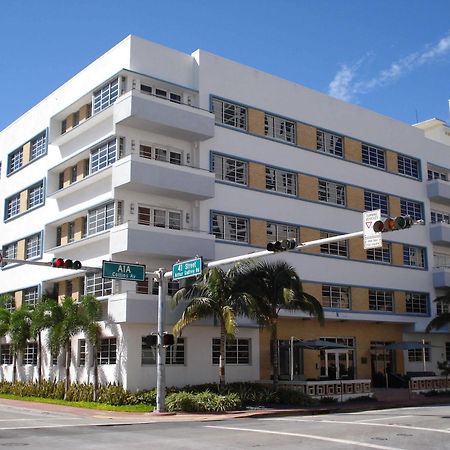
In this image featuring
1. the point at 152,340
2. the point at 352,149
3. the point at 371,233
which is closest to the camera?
the point at 371,233

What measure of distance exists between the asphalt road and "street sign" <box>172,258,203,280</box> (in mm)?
4916

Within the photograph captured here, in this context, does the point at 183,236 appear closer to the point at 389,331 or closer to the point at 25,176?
the point at 25,176

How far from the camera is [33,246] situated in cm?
3862

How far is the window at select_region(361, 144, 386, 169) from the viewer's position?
41469 millimetres

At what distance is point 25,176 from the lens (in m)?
40.6

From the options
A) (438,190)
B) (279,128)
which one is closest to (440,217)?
(438,190)

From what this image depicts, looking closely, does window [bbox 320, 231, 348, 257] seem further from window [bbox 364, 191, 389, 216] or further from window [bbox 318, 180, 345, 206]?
window [bbox 364, 191, 389, 216]

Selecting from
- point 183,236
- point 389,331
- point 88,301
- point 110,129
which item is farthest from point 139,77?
point 389,331

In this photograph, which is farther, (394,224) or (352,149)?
(352,149)

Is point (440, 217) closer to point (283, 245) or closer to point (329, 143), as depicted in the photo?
point (329, 143)

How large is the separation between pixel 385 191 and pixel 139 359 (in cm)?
2009

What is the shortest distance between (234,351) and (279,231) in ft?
22.7

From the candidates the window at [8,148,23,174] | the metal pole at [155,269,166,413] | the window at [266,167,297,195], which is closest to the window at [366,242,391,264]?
the window at [266,167,297,195]

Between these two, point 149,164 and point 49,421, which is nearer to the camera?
point 49,421
